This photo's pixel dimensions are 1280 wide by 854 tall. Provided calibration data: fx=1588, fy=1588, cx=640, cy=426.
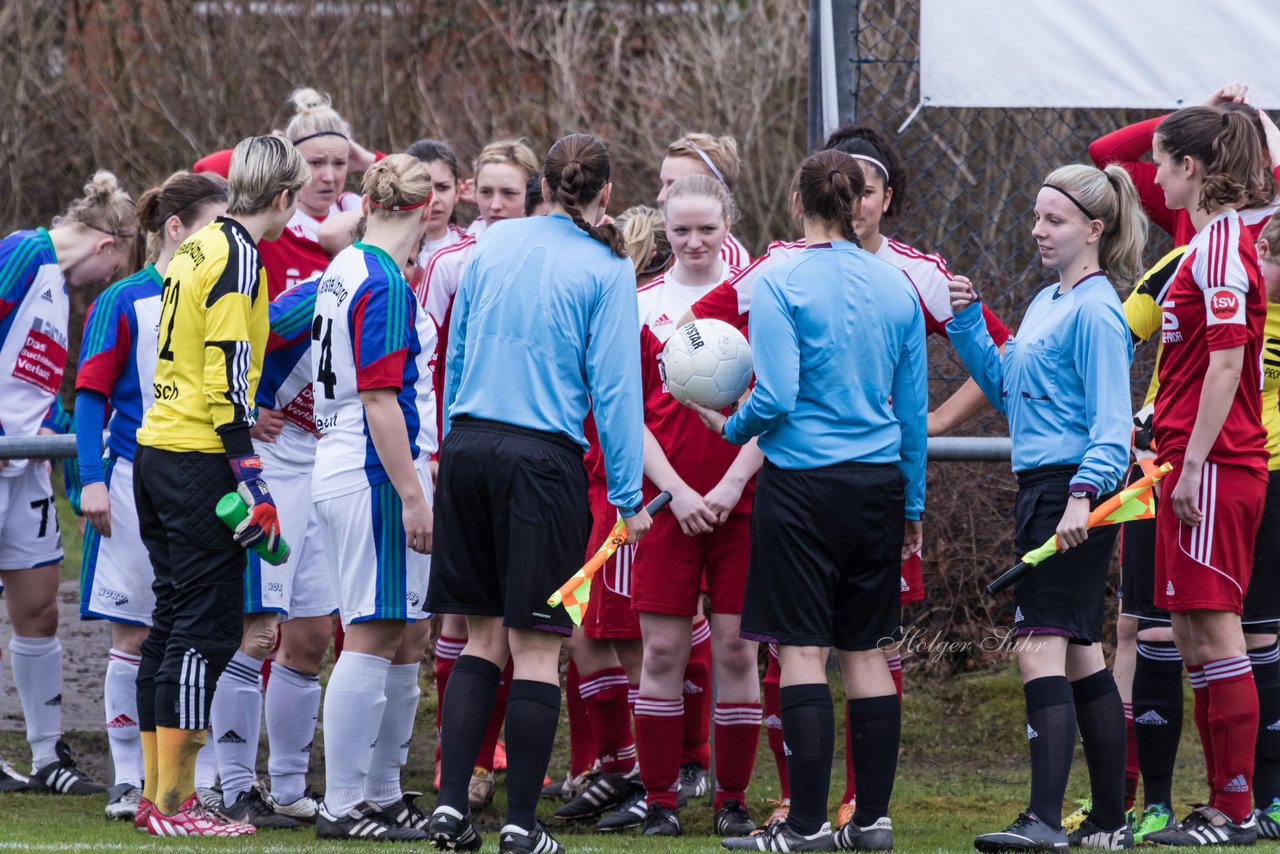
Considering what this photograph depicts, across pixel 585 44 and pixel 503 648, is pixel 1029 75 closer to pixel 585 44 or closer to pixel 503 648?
pixel 503 648

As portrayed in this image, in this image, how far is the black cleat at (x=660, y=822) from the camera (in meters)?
5.20

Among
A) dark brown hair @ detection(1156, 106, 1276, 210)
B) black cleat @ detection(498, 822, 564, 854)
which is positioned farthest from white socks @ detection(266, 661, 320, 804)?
dark brown hair @ detection(1156, 106, 1276, 210)

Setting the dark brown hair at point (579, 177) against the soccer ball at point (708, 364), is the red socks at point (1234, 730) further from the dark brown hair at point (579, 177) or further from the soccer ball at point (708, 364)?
the dark brown hair at point (579, 177)

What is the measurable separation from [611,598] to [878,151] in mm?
1843

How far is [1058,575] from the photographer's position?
15.3ft

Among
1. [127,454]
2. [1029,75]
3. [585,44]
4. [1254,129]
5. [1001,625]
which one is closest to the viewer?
[1254,129]

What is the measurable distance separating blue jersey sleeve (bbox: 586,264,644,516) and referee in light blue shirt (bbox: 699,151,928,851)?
1.11 feet

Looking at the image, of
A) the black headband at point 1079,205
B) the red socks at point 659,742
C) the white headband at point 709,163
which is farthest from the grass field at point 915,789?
the white headband at point 709,163

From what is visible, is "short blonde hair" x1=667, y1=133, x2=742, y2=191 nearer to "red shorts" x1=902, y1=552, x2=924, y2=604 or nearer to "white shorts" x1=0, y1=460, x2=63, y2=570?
"red shorts" x1=902, y1=552, x2=924, y2=604

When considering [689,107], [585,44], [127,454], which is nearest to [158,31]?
[585,44]

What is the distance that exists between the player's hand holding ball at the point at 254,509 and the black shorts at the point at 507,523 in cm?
62

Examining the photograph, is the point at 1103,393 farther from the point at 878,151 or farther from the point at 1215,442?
the point at 878,151

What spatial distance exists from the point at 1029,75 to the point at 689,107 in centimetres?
478

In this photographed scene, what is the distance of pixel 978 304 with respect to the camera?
5.16 m
